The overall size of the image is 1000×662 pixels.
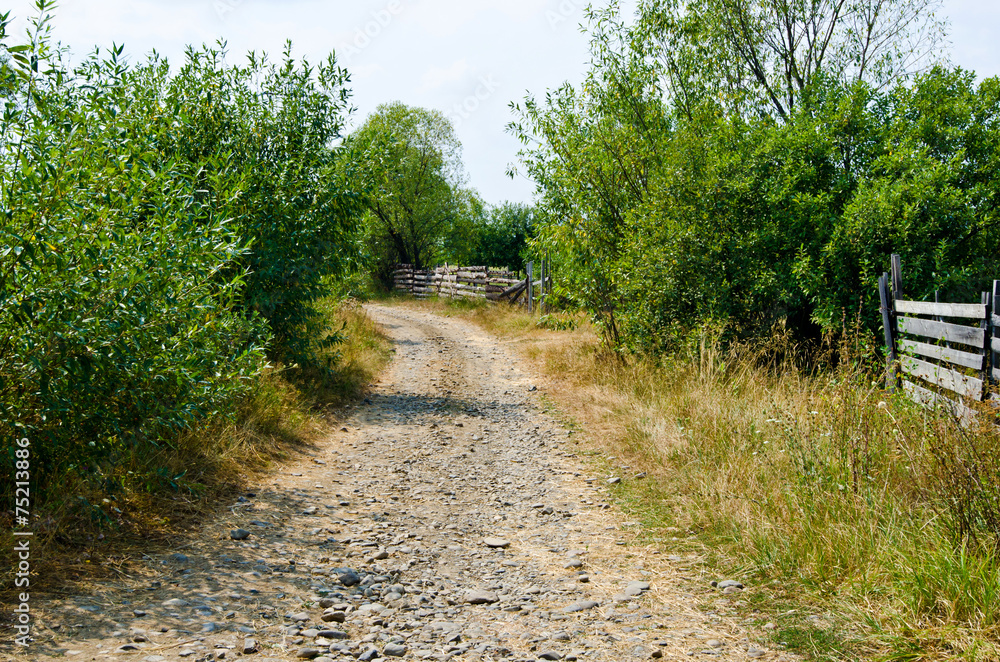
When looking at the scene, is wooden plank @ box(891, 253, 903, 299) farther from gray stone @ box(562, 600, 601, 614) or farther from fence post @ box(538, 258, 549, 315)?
fence post @ box(538, 258, 549, 315)

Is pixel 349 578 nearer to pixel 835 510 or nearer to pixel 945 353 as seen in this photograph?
pixel 835 510

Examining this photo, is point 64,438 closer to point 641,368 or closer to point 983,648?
point 983,648

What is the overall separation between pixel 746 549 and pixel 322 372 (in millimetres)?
7672

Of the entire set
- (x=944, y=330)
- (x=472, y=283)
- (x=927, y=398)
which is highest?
(x=472, y=283)

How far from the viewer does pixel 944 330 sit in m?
6.67

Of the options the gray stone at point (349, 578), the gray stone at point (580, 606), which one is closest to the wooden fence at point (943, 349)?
the gray stone at point (580, 606)

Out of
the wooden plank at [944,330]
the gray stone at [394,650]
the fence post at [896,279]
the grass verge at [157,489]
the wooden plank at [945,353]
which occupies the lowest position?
the gray stone at [394,650]

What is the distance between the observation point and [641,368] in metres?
10.1

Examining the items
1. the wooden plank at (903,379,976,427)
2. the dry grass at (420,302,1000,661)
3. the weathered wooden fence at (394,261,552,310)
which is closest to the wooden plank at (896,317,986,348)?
the wooden plank at (903,379,976,427)

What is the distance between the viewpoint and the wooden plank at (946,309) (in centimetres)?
596

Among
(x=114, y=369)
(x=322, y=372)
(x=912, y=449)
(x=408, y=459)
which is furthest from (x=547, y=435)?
(x=114, y=369)

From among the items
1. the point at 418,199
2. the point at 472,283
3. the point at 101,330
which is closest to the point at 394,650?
the point at 101,330

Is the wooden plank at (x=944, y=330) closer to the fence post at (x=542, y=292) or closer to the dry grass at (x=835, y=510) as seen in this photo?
the dry grass at (x=835, y=510)

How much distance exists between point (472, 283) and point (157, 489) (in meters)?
23.5
